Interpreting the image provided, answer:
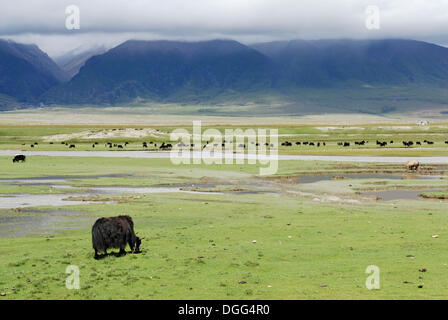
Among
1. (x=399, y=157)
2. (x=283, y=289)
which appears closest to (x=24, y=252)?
(x=283, y=289)

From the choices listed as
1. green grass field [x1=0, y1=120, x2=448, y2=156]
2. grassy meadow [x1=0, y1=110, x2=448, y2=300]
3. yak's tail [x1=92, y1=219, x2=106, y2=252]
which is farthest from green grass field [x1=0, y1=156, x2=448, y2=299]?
green grass field [x1=0, y1=120, x2=448, y2=156]

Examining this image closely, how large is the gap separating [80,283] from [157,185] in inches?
1120

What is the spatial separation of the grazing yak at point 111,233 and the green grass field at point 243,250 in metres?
0.53

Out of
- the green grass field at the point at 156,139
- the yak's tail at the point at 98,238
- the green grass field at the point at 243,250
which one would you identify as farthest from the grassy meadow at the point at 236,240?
the green grass field at the point at 156,139

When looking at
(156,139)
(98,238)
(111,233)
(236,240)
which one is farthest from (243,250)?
(156,139)

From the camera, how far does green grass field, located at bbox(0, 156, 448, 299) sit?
14.3m

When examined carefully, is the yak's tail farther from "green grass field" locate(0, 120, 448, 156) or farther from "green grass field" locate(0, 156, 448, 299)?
"green grass field" locate(0, 120, 448, 156)

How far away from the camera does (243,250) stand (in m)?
18.9

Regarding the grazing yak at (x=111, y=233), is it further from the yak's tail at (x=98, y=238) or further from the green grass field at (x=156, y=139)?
the green grass field at (x=156, y=139)

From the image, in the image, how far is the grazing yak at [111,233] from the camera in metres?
17.4

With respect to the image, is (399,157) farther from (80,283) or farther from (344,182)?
(80,283)

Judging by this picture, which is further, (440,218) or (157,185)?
(157,185)

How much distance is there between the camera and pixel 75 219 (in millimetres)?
26484

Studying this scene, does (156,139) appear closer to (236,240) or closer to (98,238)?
(236,240)
